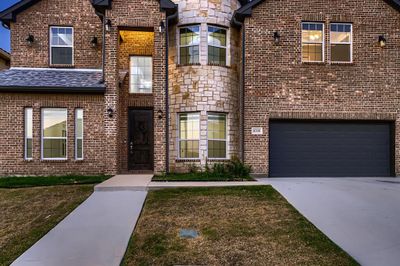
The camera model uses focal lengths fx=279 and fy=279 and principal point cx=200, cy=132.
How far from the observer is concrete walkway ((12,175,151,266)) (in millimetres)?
4086

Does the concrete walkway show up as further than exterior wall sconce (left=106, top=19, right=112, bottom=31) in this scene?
No

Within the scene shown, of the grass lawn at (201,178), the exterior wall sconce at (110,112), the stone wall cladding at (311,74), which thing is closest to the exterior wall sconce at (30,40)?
the exterior wall sconce at (110,112)

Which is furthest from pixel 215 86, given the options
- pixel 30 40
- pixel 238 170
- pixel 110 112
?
pixel 30 40

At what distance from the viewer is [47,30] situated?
11484mm

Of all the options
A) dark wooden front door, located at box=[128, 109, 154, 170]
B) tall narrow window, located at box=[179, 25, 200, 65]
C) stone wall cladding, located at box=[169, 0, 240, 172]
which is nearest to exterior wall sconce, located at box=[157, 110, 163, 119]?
stone wall cladding, located at box=[169, 0, 240, 172]

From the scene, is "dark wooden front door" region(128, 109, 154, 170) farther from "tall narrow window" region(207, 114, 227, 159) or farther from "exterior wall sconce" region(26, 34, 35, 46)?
"exterior wall sconce" region(26, 34, 35, 46)

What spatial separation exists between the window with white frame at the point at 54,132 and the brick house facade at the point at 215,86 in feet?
0.35

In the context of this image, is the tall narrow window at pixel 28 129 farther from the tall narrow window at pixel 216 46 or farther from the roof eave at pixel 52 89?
the tall narrow window at pixel 216 46

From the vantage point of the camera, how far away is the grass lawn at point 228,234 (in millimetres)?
4129

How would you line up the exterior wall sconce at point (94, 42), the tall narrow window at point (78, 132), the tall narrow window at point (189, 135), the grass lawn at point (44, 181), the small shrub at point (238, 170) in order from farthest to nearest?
the exterior wall sconce at point (94, 42) → the tall narrow window at point (189, 135) → the tall narrow window at point (78, 132) → the small shrub at point (238, 170) → the grass lawn at point (44, 181)

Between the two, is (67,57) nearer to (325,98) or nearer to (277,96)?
(277,96)

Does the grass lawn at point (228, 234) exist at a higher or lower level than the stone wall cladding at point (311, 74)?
lower

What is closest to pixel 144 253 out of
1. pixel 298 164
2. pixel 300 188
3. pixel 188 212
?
pixel 188 212

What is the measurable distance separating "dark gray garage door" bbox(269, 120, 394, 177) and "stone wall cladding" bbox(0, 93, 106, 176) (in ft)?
21.4
